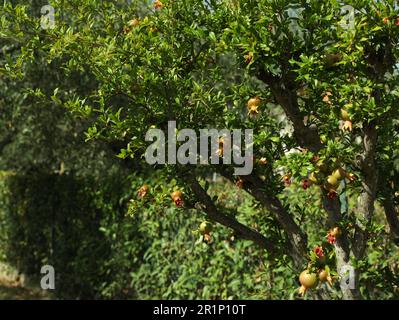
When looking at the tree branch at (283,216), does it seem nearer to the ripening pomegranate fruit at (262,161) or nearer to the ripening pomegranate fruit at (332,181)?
the ripening pomegranate fruit at (262,161)

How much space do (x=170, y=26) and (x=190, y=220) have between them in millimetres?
3671

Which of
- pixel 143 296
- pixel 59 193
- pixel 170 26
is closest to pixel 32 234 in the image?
pixel 59 193

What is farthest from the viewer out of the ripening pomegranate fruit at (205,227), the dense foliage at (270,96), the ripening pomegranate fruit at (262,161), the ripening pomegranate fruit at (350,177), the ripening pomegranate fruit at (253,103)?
the ripening pomegranate fruit at (205,227)

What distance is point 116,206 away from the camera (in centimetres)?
765

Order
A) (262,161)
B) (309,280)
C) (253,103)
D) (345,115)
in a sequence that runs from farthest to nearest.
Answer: (262,161)
(253,103)
(309,280)
(345,115)

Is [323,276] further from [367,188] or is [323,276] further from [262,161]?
[262,161]

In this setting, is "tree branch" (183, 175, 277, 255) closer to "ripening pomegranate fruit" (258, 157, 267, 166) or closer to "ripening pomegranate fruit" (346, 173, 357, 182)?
"ripening pomegranate fruit" (258, 157, 267, 166)

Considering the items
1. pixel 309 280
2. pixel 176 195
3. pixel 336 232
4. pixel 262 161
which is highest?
pixel 262 161

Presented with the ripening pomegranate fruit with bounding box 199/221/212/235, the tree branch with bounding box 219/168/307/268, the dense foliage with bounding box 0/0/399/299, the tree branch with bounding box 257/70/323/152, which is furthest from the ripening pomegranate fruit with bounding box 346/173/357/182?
the ripening pomegranate fruit with bounding box 199/221/212/235

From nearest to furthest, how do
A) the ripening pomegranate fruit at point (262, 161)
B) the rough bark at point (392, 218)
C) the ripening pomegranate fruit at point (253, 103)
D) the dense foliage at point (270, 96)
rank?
the dense foliage at point (270, 96), the ripening pomegranate fruit at point (253, 103), the ripening pomegranate fruit at point (262, 161), the rough bark at point (392, 218)

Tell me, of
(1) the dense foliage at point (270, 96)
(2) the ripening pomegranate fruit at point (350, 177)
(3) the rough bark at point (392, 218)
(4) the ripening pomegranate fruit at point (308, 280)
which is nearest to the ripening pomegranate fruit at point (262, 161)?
(1) the dense foliage at point (270, 96)

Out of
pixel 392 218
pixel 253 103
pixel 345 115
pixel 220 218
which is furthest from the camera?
pixel 392 218

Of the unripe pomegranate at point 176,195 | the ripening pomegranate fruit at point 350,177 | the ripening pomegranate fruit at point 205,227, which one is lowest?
the ripening pomegranate fruit at point 205,227

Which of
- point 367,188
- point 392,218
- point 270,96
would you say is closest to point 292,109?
point 270,96
